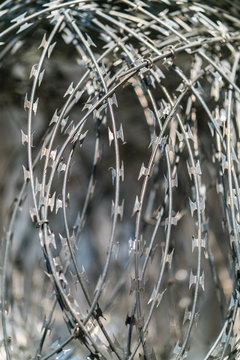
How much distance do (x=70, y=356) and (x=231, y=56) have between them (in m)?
1.59

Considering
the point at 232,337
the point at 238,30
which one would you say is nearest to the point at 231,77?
the point at 238,30

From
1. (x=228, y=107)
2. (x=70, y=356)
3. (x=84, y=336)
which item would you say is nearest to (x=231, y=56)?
(x=228, y=107)

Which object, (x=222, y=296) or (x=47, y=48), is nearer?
(x=47, y=48)

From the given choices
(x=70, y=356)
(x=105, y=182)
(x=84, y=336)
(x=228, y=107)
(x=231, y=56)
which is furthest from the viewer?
(x=105, y=182)

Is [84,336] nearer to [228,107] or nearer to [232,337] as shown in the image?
[232,337]

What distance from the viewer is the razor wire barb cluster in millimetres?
2176

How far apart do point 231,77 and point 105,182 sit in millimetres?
1118

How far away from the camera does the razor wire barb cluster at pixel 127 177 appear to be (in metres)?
2.18

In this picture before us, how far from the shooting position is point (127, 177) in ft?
11.2

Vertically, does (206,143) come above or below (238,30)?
below

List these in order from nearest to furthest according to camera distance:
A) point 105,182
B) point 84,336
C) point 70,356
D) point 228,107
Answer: point 84,336 → point 228,107 → point 70,356 → point 105,182

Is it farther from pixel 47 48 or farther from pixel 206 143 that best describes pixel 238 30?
pixel 47 48

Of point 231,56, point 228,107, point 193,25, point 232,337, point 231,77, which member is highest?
point 193,25

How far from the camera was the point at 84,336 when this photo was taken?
212 centimetres
